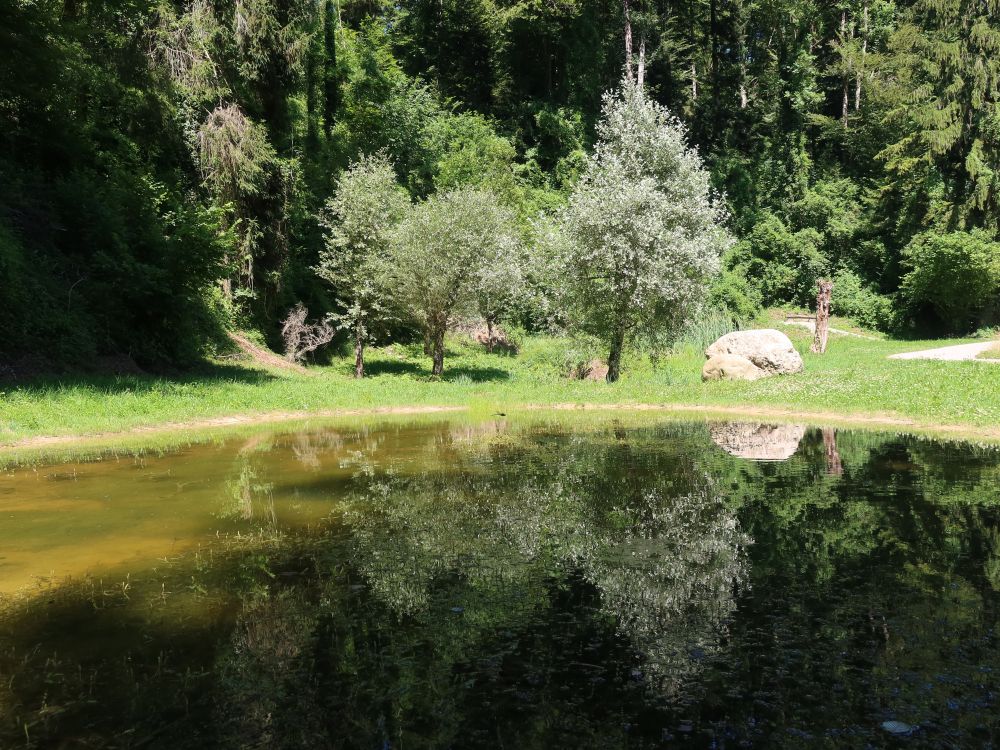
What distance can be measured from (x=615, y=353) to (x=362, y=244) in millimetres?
12220

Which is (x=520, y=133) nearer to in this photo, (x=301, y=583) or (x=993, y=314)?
(x=993, y=314)

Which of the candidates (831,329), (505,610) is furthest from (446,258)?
(831,329)

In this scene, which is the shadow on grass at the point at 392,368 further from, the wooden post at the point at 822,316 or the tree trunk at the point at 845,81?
the tree trunk at the point at 845,81

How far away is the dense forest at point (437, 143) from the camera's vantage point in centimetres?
2211

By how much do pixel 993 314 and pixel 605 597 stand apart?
148ft

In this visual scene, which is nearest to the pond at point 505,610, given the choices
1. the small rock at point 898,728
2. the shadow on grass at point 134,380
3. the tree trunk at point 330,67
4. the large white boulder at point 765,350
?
the small rock at point 898,728

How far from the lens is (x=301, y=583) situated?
6.01 m

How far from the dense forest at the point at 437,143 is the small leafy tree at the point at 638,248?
7.17 ft

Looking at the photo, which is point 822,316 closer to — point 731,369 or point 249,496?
point 731,369

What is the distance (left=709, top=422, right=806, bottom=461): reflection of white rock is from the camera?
39.4 ft

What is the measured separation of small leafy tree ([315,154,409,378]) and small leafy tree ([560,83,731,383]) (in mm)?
9044

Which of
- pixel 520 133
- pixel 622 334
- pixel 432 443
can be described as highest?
pixel 520 133

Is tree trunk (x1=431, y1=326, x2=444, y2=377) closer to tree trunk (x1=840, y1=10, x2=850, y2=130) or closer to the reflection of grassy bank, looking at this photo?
the reflection of grassy bank

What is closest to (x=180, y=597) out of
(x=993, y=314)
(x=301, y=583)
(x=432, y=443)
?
(x=301, y=583)
